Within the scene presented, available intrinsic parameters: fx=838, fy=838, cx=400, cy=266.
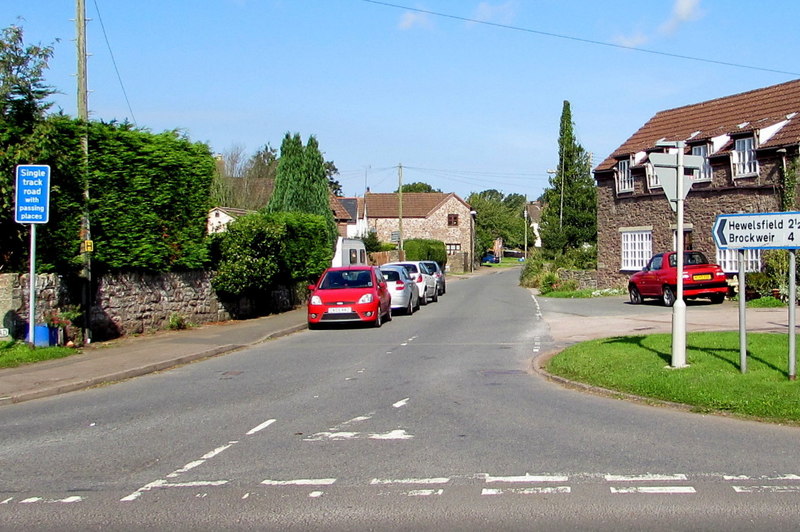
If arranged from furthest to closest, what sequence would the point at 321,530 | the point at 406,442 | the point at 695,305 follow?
the point at 695,305 → the point at 406,442 → the point at 321,530

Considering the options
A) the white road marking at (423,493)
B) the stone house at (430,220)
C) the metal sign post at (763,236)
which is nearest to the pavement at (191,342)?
the metal sign post at (763,236)

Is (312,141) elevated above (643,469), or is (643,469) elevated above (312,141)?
(312,141)

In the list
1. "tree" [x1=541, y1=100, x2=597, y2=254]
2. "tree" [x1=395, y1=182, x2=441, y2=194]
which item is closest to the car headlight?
"tree" [x1=541, y1=100, x2=597, y2=254]

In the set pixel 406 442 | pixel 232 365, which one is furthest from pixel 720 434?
pixel 232 365

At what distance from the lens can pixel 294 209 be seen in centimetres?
4081

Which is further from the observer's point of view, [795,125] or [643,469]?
[795,125]

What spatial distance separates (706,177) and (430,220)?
5744 centimetres

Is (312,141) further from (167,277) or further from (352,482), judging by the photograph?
(352,482)

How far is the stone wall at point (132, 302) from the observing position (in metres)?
15.2

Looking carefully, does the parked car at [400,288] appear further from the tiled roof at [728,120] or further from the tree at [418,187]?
the tree at [418,187]

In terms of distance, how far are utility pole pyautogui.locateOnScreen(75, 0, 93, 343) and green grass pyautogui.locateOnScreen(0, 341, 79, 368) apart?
1700 mm

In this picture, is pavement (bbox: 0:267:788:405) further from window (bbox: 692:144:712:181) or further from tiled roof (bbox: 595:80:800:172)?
tiled roof (bbox: 595:80:800:172)

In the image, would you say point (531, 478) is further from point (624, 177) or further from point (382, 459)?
point (624, 177)

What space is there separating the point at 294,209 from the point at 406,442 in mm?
33420
